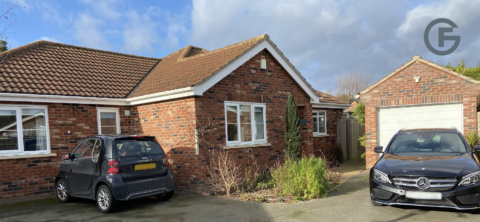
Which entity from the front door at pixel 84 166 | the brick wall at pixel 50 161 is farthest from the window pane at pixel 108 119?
the front door at pixel 84 166

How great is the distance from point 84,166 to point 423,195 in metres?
6.82

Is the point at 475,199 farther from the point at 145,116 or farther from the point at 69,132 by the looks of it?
the point at 69,132

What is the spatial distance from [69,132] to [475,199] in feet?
31.9

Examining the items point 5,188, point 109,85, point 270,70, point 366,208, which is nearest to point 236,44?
point 270,70

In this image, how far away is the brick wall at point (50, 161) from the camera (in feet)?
→ 28.1

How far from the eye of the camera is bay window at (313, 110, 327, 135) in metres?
14.9

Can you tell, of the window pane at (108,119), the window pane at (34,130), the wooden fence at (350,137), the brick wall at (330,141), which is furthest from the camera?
the wooden fence at (350,137)

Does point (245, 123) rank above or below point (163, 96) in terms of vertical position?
below

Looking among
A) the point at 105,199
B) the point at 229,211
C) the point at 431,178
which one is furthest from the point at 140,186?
the point at 431,178

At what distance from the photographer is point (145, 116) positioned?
1064 cm

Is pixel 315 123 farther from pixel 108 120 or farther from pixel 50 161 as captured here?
pixel 50 161

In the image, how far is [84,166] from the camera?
7605mm

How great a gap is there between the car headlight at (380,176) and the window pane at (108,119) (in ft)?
26.2

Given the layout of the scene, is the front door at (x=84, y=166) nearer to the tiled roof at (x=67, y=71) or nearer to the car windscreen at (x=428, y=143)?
the tiled roof at (x=67, y=71)
